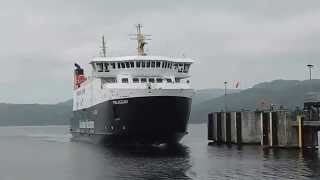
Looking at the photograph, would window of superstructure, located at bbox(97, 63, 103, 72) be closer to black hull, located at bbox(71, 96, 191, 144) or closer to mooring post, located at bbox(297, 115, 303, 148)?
black hull, located at bbox(71, 96, 191, 144)

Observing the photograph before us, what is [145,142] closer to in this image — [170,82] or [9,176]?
[170,82]

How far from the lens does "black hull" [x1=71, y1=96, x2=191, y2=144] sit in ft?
223

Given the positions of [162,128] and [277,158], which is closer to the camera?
[277,158]

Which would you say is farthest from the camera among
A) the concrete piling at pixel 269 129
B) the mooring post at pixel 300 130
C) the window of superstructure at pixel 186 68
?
the window of superstructure at pixel 186 68

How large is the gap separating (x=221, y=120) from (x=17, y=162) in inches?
1256

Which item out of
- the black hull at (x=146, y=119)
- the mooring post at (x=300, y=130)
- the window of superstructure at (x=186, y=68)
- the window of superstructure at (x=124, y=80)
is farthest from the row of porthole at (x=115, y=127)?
the mooring post at (x=300, y=130)

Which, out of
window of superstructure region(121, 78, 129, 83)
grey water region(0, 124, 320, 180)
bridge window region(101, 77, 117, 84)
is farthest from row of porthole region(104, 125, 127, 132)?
bridge window region(101, 77, 117, 84)

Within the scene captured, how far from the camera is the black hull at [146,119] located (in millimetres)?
68000

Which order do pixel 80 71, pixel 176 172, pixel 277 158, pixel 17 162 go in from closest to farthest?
1. pixel 176 172
2. pixel 277 158
3. pixel 17 162
4. pixel 80 71

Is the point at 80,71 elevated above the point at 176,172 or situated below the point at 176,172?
above

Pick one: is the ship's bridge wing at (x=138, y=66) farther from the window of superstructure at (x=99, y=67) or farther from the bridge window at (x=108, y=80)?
the bridge window at (x=108, y=80)

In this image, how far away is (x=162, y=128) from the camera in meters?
69.1

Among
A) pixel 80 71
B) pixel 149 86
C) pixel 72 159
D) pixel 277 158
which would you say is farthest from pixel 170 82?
pixel 80 71

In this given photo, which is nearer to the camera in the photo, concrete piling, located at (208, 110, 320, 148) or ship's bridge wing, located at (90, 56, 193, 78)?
concrete piling, located at (208, 110, 320, 148)
